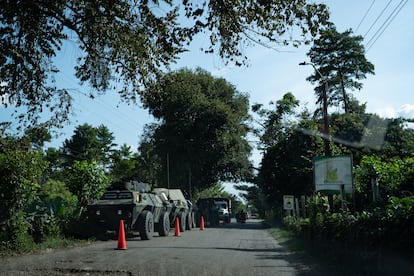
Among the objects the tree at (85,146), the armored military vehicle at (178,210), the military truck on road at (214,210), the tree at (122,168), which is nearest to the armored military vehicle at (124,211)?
the armored military vehicle at (178,210)

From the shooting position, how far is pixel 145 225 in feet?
57.0

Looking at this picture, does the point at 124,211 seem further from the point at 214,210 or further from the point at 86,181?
the point at 214,210

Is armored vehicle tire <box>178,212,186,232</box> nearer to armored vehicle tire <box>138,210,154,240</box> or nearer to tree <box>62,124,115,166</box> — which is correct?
armored vehicle tire <box>138,210,154,240</box>

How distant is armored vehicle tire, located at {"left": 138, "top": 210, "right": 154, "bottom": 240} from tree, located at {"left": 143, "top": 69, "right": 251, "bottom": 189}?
22690 millimetres

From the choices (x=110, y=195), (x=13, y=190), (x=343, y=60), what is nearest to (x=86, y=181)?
(x=110, y=195)

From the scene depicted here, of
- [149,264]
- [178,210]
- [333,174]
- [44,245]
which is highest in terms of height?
[333,174]

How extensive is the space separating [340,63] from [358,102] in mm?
5291

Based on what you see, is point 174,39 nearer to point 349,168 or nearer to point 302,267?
point 302,267

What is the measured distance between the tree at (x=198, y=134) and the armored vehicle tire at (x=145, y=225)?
74.4ft

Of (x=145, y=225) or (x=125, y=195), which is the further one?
(x=125, y=195)

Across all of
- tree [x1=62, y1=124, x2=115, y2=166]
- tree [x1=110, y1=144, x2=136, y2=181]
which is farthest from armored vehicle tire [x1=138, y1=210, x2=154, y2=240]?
tree [x1=62, y1=124, x2=115, y2=166]

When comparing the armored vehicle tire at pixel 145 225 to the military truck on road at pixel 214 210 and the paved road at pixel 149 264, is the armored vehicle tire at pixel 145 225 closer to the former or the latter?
the paved road at pixel 149 264

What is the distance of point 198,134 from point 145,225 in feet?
81.8

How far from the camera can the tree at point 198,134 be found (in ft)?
135
